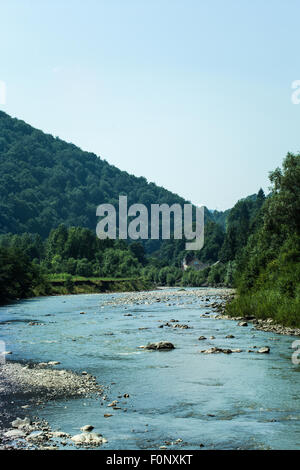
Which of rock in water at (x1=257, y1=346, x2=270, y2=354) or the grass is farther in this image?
the grass

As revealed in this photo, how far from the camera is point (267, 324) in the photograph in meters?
43.1

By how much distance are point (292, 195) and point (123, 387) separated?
157 feet

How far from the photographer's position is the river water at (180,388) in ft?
53.7

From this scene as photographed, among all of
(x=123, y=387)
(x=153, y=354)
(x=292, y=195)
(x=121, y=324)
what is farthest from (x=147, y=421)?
(x=292, y=195)

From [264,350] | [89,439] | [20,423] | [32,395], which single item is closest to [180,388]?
[32,395]

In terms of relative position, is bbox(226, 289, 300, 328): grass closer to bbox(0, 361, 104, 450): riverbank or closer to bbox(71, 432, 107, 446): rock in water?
bbox(0, 361, 104, 450): riverbank

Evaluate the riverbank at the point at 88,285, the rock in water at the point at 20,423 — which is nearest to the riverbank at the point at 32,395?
the rock in water at the point at 20,423

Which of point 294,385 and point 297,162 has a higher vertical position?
point 297,162

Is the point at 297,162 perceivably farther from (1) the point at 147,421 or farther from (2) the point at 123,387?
(1) the point at 147,421

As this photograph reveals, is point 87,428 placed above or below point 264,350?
below

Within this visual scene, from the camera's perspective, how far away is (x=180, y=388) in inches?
891

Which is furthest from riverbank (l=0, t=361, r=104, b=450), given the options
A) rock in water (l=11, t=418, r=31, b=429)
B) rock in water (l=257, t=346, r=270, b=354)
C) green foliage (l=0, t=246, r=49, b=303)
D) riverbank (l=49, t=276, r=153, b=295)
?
riverbank (l=49, t=276, r=153, b=295)

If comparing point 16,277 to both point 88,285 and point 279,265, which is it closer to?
point 88,285

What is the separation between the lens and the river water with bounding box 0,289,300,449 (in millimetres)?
16375
